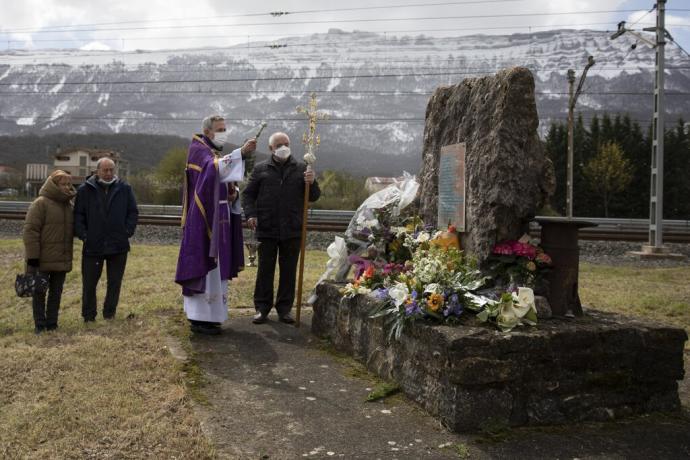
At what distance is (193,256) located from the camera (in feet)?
18.3

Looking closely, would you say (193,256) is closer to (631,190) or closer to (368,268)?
(368,268)

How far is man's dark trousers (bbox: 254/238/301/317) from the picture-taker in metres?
6.22

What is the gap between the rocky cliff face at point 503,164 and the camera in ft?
15.2

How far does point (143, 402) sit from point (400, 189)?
3451 mm

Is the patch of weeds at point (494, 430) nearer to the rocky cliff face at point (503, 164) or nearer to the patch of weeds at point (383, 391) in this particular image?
the patch of weeds at point (383, 391)

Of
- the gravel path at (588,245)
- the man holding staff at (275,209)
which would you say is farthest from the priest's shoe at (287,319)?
the gravel path at (588,245)

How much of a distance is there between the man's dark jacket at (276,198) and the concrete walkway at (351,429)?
5.65 ft

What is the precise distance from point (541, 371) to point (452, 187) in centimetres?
194

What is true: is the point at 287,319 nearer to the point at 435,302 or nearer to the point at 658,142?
the point at 435,302

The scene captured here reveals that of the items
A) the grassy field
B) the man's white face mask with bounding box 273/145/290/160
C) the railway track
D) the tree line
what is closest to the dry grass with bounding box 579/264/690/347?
the grassy field

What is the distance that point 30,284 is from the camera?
Answer: 6082mm

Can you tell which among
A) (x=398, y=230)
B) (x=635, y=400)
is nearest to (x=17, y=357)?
(x=398, y=230)

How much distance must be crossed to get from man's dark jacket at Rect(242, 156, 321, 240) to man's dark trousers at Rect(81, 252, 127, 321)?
1.47m

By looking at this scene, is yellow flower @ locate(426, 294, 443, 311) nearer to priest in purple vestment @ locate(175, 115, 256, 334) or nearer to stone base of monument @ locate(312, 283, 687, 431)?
stone base of monument @ locate(312, 283, 687, 431)
